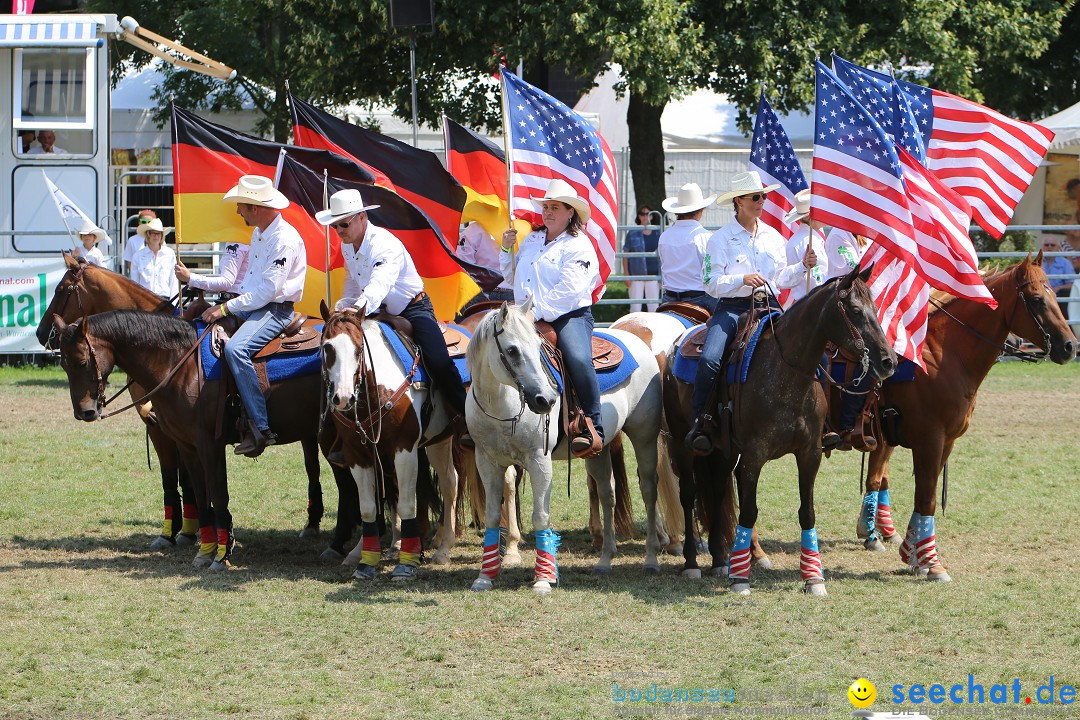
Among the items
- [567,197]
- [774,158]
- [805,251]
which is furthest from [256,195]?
[774,158]

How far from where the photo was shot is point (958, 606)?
25.9 feet

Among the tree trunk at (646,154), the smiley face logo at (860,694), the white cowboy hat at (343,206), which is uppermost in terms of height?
the tree trunk at (646,154)

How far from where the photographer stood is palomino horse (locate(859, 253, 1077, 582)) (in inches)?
343

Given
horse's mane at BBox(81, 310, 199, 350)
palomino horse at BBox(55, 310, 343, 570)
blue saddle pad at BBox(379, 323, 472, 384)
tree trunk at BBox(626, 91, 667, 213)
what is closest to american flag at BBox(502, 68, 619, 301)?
blue saddle pad at BBox(379, 323, 472, 384)

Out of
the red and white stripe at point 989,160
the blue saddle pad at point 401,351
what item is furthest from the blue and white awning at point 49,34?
the red and white stripe at point 989,160

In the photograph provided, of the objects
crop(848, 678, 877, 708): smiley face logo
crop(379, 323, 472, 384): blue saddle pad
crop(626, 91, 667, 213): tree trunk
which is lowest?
crop(848, 678, 877, 708): smiley face logo

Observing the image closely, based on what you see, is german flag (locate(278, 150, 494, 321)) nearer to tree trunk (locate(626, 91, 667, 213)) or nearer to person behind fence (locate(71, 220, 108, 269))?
person behind fence (locate(71, 220, 108, 269))

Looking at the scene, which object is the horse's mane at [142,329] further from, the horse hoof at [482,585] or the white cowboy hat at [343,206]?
the horse hoof at [482,585]

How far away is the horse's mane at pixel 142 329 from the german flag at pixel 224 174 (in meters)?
1.01

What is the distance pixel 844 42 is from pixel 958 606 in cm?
1557

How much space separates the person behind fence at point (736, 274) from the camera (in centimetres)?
853

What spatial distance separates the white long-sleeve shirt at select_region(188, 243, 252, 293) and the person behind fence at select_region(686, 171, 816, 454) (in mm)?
3443

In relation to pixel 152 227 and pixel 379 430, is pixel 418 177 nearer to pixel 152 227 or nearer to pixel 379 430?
pixel 379 430

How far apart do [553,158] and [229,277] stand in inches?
112
